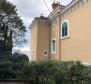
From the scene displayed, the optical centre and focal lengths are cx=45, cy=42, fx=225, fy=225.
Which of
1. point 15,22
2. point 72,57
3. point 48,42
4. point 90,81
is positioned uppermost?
point 15,22

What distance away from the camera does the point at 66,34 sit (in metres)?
20.5

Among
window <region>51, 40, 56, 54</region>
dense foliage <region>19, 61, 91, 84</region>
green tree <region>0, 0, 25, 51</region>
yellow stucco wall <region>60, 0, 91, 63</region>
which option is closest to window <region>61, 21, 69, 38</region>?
yellow stucco wall <region>60, 0, 91, 63</region>

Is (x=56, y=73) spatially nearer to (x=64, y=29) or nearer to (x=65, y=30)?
(x=65, y=30)

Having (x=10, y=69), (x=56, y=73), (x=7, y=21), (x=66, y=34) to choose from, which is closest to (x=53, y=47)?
(x=66, y=34)

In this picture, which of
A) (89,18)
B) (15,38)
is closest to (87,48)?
(89,18)

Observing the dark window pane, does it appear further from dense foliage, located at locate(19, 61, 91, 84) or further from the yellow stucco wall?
dense foliage, located at locate(19, 61, 91, 84)

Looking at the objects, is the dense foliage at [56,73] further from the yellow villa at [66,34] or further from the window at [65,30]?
the window at [65,30]

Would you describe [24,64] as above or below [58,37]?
below

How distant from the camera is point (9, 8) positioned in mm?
21500

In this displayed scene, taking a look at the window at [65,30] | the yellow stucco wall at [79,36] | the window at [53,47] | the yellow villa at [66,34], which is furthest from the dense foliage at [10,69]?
the window at [53,47]

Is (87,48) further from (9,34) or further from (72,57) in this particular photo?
(9,34)

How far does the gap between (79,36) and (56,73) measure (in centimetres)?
507

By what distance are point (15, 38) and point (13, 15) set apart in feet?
7.43

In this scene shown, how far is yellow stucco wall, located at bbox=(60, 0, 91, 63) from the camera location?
16.5 m
